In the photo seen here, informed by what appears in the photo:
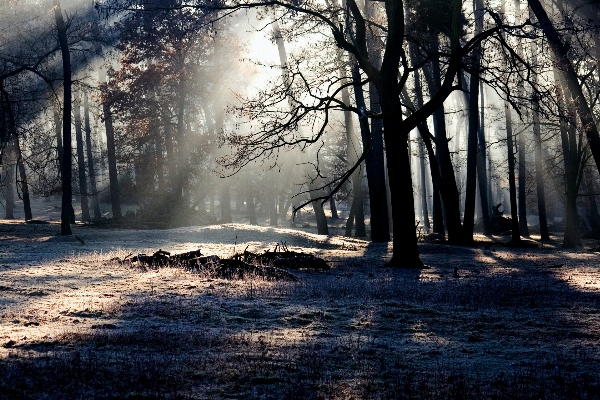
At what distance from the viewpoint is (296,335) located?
7453 mm

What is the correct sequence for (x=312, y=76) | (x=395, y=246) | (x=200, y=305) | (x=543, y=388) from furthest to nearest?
(x=312, y=76), (x=395, y=246), (x=200, y=305), (x=543, y=388)

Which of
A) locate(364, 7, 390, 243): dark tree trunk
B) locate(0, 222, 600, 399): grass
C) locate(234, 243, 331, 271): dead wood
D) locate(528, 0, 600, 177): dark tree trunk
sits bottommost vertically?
locate(0, 222, 600, 399): grass

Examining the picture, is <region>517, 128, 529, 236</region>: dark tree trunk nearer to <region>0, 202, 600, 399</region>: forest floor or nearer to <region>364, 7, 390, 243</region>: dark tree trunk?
<region>364, 7, 390, 243</region>: dark tree trunk

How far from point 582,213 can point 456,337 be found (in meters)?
48.1

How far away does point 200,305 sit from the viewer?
915cm

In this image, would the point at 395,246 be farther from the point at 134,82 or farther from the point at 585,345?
the point at 134,82

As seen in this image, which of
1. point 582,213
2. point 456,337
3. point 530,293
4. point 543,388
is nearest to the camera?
point 543,388

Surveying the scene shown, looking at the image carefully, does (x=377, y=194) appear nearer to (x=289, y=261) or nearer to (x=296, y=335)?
(x=289, y=261)

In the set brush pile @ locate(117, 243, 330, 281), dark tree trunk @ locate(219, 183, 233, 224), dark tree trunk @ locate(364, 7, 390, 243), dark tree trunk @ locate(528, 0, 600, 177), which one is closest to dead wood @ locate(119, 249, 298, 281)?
brush pile @ locate(117, 243, 330, 281)

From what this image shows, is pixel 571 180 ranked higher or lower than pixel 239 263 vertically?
higher

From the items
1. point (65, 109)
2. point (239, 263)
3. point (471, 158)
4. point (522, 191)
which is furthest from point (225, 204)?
point (239, 263)

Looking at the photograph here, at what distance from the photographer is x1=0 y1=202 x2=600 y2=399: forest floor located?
5.43m

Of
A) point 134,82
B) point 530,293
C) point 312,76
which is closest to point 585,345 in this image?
point 530,293

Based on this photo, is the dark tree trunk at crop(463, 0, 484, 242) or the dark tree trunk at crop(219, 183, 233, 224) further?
the dark tree trunk at crop(219, 183, 233, 224)
